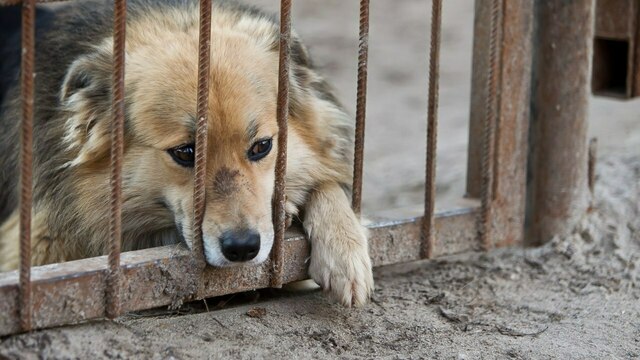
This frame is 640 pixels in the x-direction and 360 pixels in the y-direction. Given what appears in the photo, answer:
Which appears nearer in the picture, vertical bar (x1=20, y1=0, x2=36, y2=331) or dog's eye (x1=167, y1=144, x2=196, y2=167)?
vertical bar (x1=20, y1=0, x2=36, y2=331)

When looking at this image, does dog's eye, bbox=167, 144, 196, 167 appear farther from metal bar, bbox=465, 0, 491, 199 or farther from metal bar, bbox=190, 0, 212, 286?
metal bar, bbox=465, 0, 491, 199

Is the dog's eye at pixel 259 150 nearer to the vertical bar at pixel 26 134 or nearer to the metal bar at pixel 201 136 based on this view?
the metal bar at pixel 201 136

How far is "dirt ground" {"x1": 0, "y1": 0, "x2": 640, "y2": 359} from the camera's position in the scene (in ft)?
9.84

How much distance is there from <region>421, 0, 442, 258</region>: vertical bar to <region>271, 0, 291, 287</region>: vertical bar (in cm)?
59

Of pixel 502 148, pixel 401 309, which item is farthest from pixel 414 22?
pixel 401 309

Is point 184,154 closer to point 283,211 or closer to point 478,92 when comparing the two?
point 283,211

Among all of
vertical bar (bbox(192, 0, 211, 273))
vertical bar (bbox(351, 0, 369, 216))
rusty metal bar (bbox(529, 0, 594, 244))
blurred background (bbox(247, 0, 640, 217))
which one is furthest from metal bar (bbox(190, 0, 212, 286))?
rusty metal bar (bbox(529, 0, 594, 244))

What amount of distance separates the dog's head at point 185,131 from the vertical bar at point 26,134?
0.57m

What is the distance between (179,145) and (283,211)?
0.38m

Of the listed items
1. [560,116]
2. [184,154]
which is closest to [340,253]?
[184,154]

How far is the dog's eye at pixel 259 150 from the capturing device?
3294mm

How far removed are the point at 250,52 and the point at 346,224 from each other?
2.15ft

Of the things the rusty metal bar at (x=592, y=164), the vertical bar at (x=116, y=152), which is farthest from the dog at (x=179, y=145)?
the rusty metal bar at (x=592, y=164)

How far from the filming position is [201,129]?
299cm
